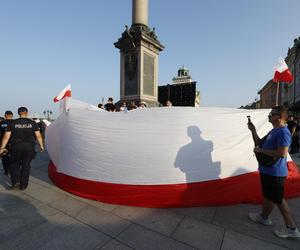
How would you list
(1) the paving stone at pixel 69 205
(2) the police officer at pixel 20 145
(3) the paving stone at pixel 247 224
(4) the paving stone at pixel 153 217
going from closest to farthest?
(3) the paving stone at pixel 247 224 < (4) the paving stone at pixel 153 217 < (1) the paving stone at pixel 69 205 < (2) the police officer at pixel 20 145

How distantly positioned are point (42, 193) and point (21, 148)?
1070 mm

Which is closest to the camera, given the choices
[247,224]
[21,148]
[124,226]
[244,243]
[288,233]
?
[244,243]

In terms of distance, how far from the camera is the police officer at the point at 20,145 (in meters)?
4.17

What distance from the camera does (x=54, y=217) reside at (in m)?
3.06

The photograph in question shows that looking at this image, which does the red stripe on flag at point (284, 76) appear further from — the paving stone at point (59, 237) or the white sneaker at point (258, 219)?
the paving stone at point (59, 237)

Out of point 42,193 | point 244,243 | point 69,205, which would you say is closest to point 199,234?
point 244,243

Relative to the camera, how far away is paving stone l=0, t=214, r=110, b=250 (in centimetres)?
238

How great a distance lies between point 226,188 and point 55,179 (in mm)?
3718

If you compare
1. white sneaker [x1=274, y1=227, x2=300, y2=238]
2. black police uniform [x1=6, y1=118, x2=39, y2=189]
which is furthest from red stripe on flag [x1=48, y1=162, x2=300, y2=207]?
black police uniform [x1=6, y1=118, x2=39, y2=189]

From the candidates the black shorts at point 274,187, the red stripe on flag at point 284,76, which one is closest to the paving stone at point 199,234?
the black shorts at point 274,187

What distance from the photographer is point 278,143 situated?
2.54m

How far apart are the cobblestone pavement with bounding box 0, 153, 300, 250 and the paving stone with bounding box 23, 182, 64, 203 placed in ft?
0.13

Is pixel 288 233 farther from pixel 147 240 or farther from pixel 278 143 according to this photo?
pixel 147 240

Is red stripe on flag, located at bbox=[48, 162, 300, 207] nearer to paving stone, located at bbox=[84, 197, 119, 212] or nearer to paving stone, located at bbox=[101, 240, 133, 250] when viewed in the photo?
paving stone, located at bbox=[84, 197, 119, 212]
